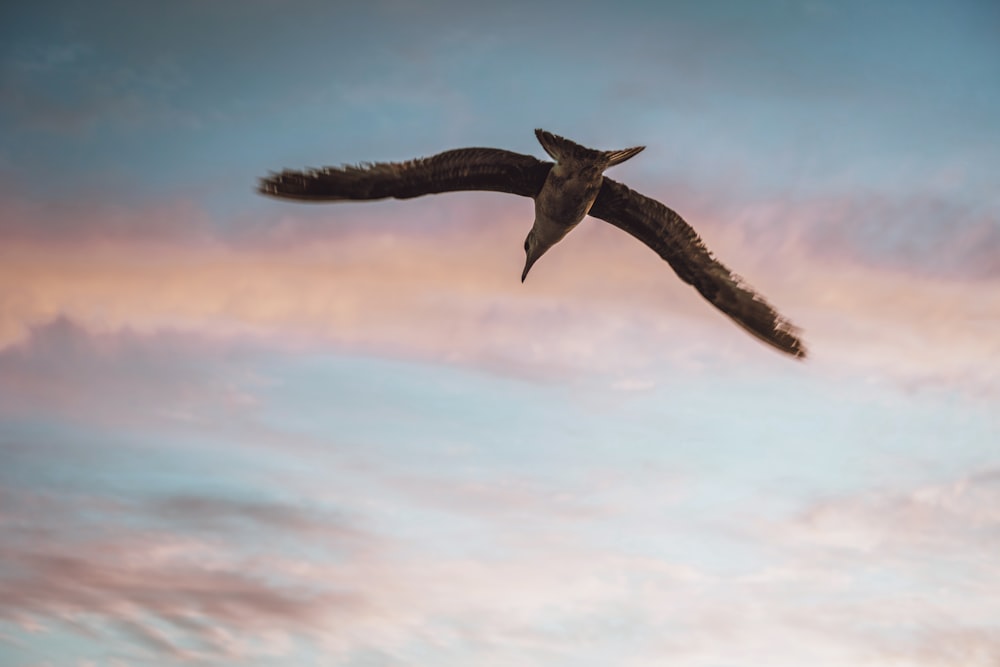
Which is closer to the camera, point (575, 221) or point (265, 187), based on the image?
point (265, 187)

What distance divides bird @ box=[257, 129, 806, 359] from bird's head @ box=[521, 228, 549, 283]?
43 mm

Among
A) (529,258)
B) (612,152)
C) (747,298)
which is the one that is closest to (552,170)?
(612,152)

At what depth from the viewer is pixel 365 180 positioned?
18953 mm

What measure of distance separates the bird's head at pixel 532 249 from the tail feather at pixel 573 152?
2522 mm

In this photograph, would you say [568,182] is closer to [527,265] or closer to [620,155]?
[620,155]

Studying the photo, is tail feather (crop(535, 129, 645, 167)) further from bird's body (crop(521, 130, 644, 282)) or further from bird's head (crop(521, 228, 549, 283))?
bird's head (crop(521, 228, 549, 283))

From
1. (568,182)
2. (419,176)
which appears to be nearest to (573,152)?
(568,182)

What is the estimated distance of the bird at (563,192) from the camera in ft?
60.7

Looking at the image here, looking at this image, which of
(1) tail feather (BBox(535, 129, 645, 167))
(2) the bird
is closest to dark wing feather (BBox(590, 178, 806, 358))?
(2) the bird

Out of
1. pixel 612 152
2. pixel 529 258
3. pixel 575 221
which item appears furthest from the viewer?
pixel 529 258

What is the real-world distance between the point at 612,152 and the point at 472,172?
2357 millimetres

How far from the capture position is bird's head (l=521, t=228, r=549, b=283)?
20.9 m

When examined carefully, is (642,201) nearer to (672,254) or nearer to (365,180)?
(672,254)

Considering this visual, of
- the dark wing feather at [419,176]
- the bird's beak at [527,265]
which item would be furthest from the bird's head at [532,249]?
the dark wing feather at [419,176]
